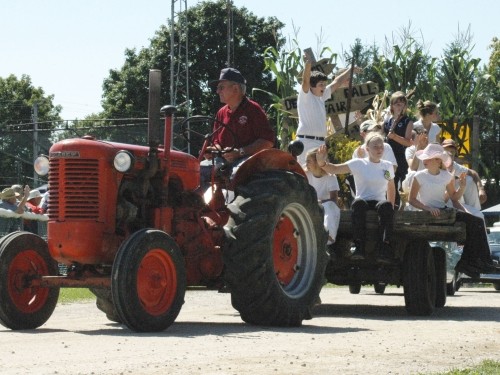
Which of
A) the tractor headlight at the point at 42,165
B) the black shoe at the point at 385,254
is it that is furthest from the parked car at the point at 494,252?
the tractor headlight at the point at 42,165

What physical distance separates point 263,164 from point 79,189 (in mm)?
1863

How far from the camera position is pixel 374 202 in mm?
14250

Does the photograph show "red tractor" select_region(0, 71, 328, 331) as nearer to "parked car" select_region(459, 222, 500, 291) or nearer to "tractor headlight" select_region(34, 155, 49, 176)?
"tractor headlight" select_region(34, 155, 49, 176)

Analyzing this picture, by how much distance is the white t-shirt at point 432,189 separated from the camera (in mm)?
14883

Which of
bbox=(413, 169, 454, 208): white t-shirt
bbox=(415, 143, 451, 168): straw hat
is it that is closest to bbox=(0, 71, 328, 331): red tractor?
bbox=(413, 169, 454, 208): white t-shirt

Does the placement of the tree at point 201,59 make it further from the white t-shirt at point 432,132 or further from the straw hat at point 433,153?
the straw hat at point 433,153

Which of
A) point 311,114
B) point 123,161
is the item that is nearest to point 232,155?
point 123,161

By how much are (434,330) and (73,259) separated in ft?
10.6

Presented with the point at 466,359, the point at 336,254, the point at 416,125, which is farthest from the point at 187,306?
the point at 466,359

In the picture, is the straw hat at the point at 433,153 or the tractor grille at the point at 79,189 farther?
the straw hat at the point at 433,153

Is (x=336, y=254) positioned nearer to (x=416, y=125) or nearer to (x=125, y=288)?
(x=416, y=125)

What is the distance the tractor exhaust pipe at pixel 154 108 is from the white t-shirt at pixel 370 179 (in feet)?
12.1

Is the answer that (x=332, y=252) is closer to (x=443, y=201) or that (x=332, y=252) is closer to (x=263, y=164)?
(x=443, y=201)

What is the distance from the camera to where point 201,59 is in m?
62.7
